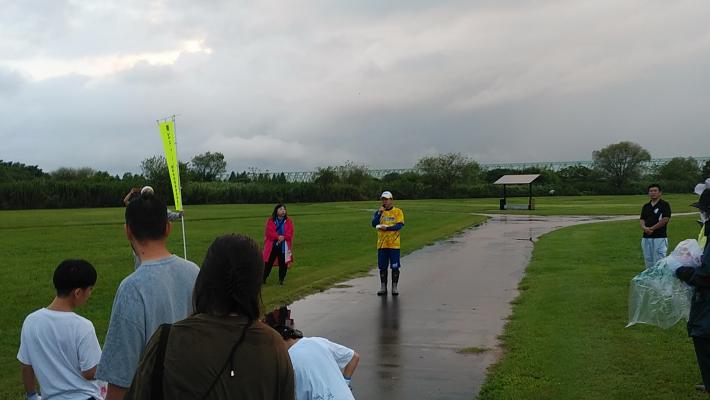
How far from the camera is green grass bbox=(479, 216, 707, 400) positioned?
A: 6297mm

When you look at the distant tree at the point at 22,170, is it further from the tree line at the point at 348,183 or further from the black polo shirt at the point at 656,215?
the black polo shirt at the point at 656,215

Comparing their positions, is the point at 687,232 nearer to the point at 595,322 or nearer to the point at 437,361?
the point at 595,322

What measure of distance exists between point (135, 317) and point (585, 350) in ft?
20.4

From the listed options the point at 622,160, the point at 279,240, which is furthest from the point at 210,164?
the point at 279,240

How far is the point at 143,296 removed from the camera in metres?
3.01

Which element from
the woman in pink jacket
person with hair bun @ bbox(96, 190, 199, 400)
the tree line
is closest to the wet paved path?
the woman in pink jacket

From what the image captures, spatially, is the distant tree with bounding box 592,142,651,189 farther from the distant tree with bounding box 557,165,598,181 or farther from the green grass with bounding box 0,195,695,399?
the green grass with bounding box 0,195,695,399

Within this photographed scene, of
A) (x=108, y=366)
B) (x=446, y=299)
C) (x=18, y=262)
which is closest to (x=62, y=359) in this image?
(x=108, y=366)

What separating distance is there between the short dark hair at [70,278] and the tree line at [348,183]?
56256 mm

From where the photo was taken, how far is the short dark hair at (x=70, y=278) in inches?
149

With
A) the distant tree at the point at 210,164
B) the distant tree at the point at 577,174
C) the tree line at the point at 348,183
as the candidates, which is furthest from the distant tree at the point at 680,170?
the distant tree at the point at 210,164

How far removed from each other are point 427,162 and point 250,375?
11594 cm

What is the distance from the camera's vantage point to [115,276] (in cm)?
1530

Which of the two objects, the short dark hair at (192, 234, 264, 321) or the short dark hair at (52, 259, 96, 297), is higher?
the short dark hair at (192, 234, 264, 321)
